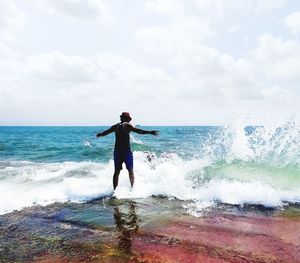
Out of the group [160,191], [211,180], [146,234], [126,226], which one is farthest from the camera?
[211,180]

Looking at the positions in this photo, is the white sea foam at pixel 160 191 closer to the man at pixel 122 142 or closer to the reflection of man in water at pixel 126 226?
the man at pixel 122 142

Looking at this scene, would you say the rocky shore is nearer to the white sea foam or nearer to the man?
the white sea foam

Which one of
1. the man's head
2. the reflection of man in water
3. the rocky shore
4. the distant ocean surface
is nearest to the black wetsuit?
the man's head

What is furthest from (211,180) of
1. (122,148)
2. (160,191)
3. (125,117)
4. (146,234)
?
(146,234)

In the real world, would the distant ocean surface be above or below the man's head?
below

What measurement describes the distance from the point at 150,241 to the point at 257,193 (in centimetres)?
390

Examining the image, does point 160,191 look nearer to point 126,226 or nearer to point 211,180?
point 211,180

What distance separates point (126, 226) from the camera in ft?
19.9

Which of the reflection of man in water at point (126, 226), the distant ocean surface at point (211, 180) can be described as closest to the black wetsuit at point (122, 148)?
the distant ocean surface at point (211, 180)

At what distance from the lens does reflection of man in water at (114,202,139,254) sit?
16.7ft

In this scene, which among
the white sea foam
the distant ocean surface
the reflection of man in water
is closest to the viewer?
the reflection of man in water

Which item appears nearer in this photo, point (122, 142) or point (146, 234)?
point (146, 234)

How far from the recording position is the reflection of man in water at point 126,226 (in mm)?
5082

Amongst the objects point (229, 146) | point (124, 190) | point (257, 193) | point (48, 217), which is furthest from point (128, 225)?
point (229, 146)
